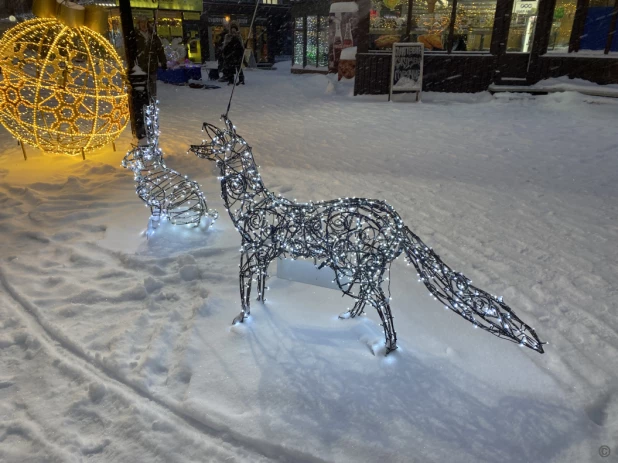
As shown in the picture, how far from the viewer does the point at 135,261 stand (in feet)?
12.8

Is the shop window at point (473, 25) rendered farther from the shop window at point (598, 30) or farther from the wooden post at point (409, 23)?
the shop window at point (598, 30)

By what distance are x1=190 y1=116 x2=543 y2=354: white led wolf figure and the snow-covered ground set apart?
304 millimetres

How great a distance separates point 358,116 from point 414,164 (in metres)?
4.23

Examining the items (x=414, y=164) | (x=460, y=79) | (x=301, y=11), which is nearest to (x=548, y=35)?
(x=460, y=79)

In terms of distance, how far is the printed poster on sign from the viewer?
12.4 m

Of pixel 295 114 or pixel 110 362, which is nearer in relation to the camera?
pixel 110 362

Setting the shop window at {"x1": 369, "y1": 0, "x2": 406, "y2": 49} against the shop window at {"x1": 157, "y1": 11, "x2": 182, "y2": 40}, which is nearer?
the shop window at {"x1": 369, "y1": 0, "x2": 406, "y2": 49}

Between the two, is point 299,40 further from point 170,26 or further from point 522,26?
point 522,26

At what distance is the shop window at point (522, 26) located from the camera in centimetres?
1222

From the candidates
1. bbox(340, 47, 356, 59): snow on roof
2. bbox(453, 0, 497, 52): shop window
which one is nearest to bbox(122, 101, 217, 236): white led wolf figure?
bbox(453, 0, 497, 52): shop window

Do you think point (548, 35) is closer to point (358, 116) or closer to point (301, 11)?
point (358, 116)

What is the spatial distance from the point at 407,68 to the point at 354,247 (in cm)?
1121

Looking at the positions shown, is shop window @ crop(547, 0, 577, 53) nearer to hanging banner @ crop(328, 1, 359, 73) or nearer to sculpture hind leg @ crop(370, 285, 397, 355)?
hanging banner @ crop(328, 1, 359, 73)

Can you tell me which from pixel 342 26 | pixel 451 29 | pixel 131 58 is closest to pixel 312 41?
pixel 342 26
